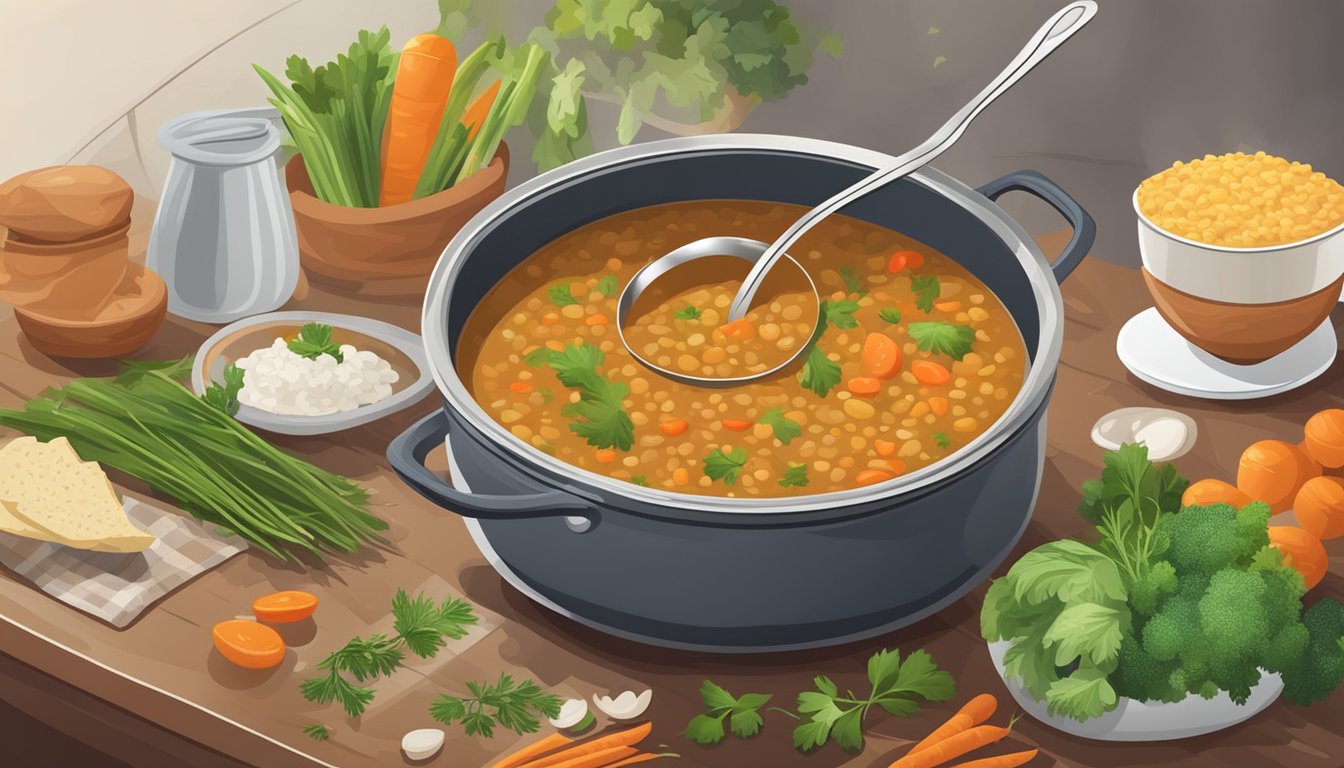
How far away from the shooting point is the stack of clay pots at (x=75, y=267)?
7.57 feet

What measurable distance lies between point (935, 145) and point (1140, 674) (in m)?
0.76

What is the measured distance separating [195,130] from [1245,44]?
1758mm

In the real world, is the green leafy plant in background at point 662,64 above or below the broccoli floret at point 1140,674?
above

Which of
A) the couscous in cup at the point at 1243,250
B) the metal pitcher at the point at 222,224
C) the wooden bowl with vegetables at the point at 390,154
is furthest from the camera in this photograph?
the wooden bowl with vegetables at the point at 390,154

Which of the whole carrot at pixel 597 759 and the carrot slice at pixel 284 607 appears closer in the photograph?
the whole carrot at pixel 597 759

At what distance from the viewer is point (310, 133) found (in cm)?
255

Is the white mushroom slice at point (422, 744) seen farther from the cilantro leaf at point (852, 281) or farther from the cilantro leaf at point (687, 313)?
the cilantro leaf at point (852, 281)

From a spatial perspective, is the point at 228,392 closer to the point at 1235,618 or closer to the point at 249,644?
the point at 249,644

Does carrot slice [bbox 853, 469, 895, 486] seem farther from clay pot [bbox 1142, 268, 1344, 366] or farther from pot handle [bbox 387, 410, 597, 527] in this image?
clay pot [bbox 1142, 268, 1344, 366]

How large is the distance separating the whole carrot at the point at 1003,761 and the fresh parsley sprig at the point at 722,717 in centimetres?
22

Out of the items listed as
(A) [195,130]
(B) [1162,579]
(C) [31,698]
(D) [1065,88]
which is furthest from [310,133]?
(B) [1162,579]

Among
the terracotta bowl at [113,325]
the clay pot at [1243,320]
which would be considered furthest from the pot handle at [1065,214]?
the terracotta bowl at [113,325]

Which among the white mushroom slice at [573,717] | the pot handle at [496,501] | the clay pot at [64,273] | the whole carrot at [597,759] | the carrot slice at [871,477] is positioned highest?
the clay pot at [64,273]

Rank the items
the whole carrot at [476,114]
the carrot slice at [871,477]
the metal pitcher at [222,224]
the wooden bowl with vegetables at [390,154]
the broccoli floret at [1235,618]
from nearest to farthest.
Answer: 1. the broccoli floret at [1235,618]
2. the carrot slice at [871,477]
3. the metal pitcher at [222,224]
4. the wooden bowl with vegetables at [390,154]
5. the whole carrot at [476,114]
